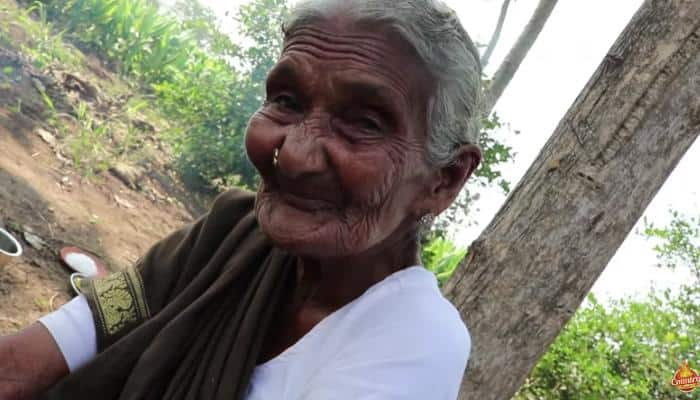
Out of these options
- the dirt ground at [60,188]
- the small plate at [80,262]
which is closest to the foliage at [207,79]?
the dirt ground at [60,188]

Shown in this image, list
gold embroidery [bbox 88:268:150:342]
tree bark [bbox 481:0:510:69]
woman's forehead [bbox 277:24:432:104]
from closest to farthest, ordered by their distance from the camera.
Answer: woman's forehead [bbox 277:24:432:104] → gold embroidery [bbox 88:268:150:342] → tree bark [bbox 481:0:510:69]

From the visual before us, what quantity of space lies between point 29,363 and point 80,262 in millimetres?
2785

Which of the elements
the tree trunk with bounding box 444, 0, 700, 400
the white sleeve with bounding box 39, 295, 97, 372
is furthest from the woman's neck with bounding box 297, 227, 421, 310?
the tree trunk with bounding box 444, 0, 700, 400

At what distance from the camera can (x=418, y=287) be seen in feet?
4.48

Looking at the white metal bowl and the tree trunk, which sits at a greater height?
the tree trunk

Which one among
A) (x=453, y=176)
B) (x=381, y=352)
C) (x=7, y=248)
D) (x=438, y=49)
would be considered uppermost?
(x=438, y=49)

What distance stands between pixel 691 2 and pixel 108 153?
567cm

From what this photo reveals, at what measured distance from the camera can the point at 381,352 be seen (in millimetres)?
1229

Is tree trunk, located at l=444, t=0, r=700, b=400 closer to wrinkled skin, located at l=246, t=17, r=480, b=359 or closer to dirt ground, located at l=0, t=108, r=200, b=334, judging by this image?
wrinkled skin, located at l=246, t=17, r=480, b=359

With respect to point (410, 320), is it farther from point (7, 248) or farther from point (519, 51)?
point (519, 51)

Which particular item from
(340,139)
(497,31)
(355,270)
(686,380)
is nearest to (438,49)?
(340,139)

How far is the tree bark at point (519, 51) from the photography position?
6223mm

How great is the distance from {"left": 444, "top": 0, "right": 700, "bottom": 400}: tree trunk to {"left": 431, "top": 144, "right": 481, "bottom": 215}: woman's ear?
102 cm

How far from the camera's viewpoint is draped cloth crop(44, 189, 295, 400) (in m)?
1.38
